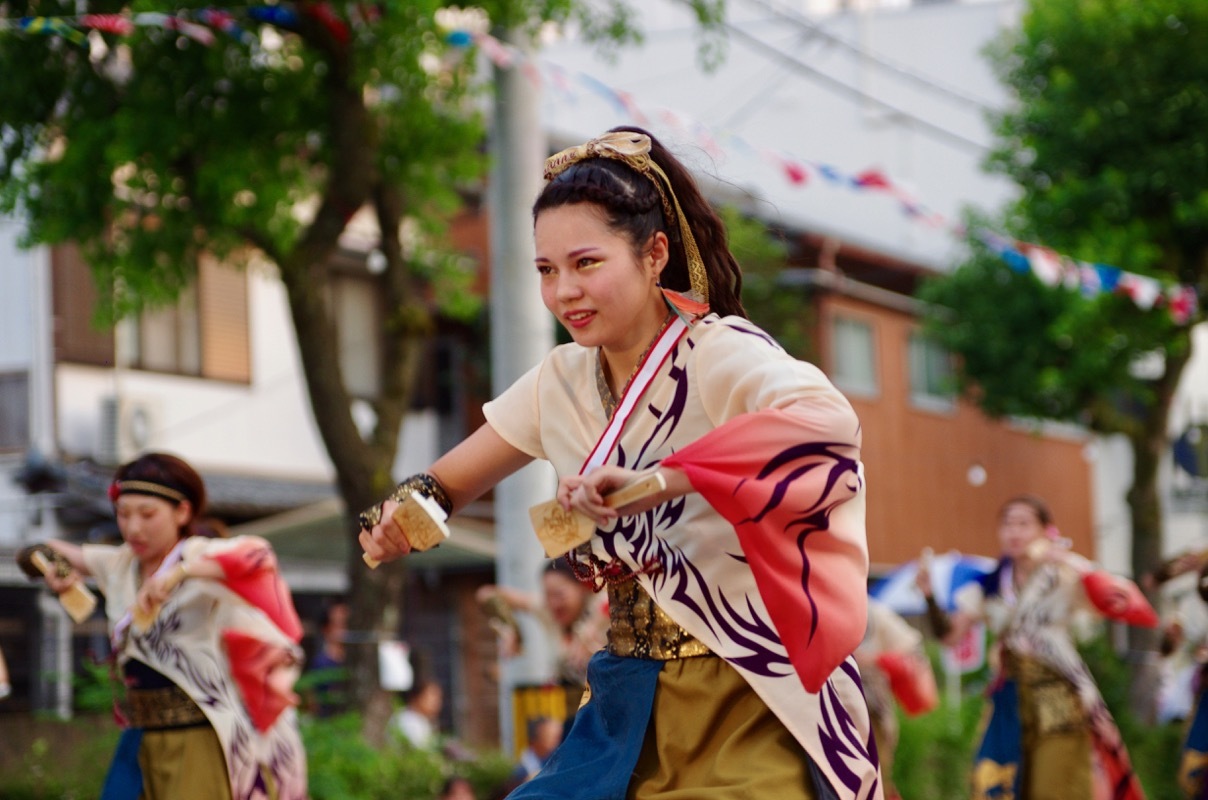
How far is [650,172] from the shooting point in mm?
3646

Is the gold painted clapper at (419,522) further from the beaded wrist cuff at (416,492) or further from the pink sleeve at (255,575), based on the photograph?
the pink sleeve at (255,575)

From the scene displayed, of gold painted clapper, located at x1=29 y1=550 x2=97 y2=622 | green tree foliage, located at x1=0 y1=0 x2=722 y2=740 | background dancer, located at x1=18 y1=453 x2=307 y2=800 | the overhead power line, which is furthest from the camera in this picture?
the overhead power line

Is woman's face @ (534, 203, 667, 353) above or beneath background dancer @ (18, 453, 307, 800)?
above

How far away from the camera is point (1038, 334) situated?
1772cm

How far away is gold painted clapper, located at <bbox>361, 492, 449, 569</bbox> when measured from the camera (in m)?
3.52

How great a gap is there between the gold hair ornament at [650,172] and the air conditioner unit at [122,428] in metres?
12.8

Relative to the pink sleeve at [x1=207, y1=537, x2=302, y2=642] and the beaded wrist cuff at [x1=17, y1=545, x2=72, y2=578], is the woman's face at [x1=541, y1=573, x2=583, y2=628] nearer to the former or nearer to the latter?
the pink sleeve at [x1=207, y1=537, x2=302, y2=642]

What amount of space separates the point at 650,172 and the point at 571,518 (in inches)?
32.9

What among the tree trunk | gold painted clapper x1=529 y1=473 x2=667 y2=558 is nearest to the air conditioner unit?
the tree trunk

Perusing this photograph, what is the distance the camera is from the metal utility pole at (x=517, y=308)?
1031 cm

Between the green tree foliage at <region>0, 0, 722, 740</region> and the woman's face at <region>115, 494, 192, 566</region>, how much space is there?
3.79m

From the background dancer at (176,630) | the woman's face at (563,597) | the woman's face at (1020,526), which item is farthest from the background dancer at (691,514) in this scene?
the woman's face at (1020,526)

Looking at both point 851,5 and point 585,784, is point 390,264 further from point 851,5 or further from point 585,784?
point 851,5

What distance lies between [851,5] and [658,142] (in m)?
28.2
